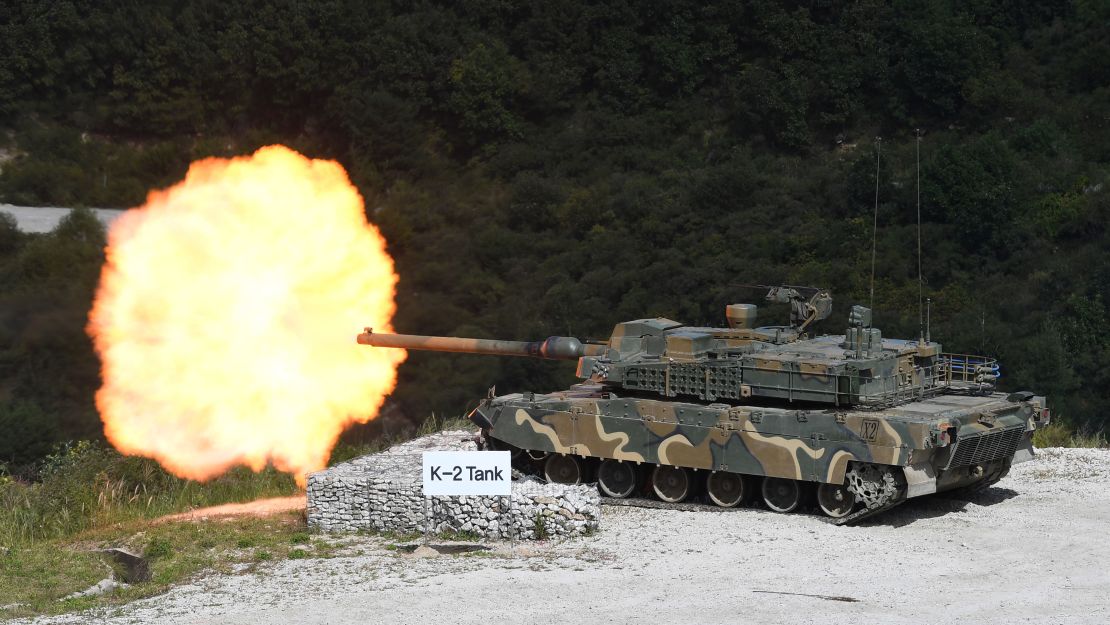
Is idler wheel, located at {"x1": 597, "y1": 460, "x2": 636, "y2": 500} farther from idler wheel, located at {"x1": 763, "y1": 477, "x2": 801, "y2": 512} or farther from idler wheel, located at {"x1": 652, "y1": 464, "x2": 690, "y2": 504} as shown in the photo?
idler wheel, located at {"x1": 763, "y1": 477, "x2": 801, "y2": 512}

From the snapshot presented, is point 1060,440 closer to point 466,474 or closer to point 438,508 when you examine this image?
point 438,508

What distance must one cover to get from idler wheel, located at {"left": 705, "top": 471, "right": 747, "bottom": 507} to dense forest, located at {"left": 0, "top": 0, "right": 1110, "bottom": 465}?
54.8 feet

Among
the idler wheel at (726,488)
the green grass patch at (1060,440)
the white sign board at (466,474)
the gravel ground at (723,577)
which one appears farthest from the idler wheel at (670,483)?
the green grass patch at (1060,440)

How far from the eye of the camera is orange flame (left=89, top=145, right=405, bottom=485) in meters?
29.3

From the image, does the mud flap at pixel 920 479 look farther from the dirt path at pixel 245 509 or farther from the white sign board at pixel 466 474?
the dirt path at pixel 245 509

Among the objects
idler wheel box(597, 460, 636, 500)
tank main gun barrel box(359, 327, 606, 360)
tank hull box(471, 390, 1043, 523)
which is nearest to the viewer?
tank hull box(471, 390, 1043, 523)

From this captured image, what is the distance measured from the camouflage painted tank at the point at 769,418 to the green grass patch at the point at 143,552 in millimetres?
4891

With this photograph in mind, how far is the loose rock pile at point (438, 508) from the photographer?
2384cm

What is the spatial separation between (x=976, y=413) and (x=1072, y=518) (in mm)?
2204

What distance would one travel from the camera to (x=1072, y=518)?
968 inches

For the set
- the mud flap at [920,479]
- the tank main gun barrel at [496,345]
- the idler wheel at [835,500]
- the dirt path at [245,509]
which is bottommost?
the dirt path at [245,509]

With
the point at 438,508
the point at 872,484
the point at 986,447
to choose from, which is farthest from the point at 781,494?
the point at 438,508

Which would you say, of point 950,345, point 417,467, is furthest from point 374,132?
point 417,467

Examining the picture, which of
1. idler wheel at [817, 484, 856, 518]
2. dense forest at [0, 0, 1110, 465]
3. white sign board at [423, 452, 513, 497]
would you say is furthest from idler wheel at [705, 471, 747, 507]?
dense forest at [0, 0, 1110, 465]
